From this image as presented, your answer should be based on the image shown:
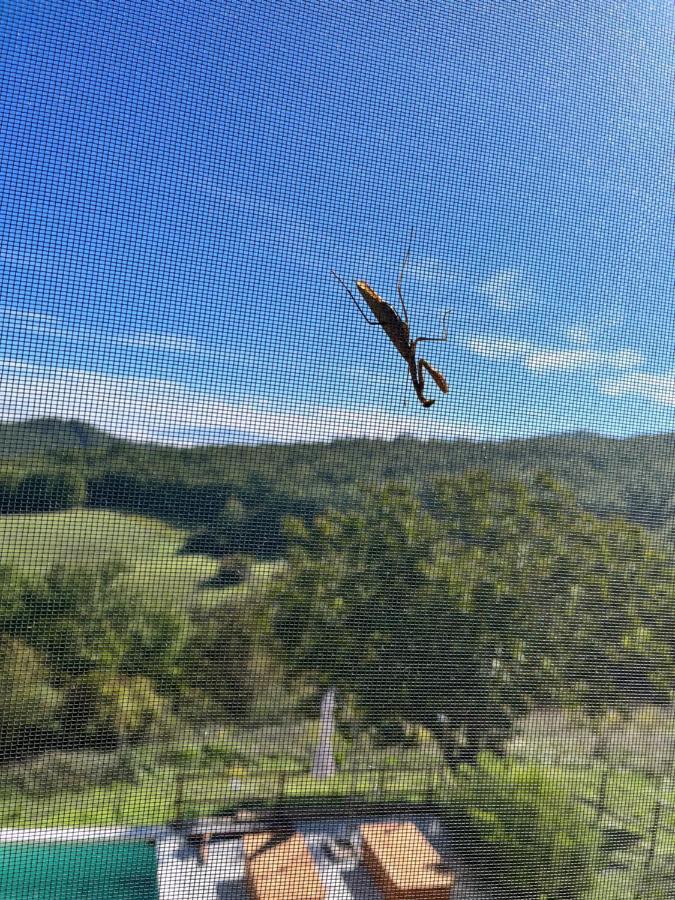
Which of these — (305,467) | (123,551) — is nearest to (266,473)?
(305,467)

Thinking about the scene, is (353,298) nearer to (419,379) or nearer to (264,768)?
(419,379)

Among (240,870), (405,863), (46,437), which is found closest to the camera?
(46,437)

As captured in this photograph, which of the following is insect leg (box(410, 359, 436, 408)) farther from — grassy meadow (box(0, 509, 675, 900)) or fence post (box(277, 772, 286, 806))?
fence post (box(277, 772, 286, 806))

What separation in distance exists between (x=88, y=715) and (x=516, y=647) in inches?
30.6

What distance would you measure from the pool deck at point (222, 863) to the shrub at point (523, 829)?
58 mm

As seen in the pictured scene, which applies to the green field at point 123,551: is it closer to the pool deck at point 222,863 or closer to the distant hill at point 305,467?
the distant hill at point 305,467

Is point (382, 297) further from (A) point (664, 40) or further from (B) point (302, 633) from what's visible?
(A) point (664, 40)

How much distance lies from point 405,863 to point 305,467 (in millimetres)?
745

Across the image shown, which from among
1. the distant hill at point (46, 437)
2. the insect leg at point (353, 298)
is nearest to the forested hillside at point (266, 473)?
the distant hill at point (46, 437)

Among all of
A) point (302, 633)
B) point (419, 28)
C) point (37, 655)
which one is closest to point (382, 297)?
point (419, 28)

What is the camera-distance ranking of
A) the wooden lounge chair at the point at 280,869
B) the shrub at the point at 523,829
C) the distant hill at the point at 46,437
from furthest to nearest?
the shrub at the point at 523,829 < the wooden lounge chair at the point at 280,869 < the distant hill at the point at 46,437

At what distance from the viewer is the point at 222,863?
3.87ft

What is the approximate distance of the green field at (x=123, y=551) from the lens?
3.51ft

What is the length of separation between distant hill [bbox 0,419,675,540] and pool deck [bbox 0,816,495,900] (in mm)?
527
